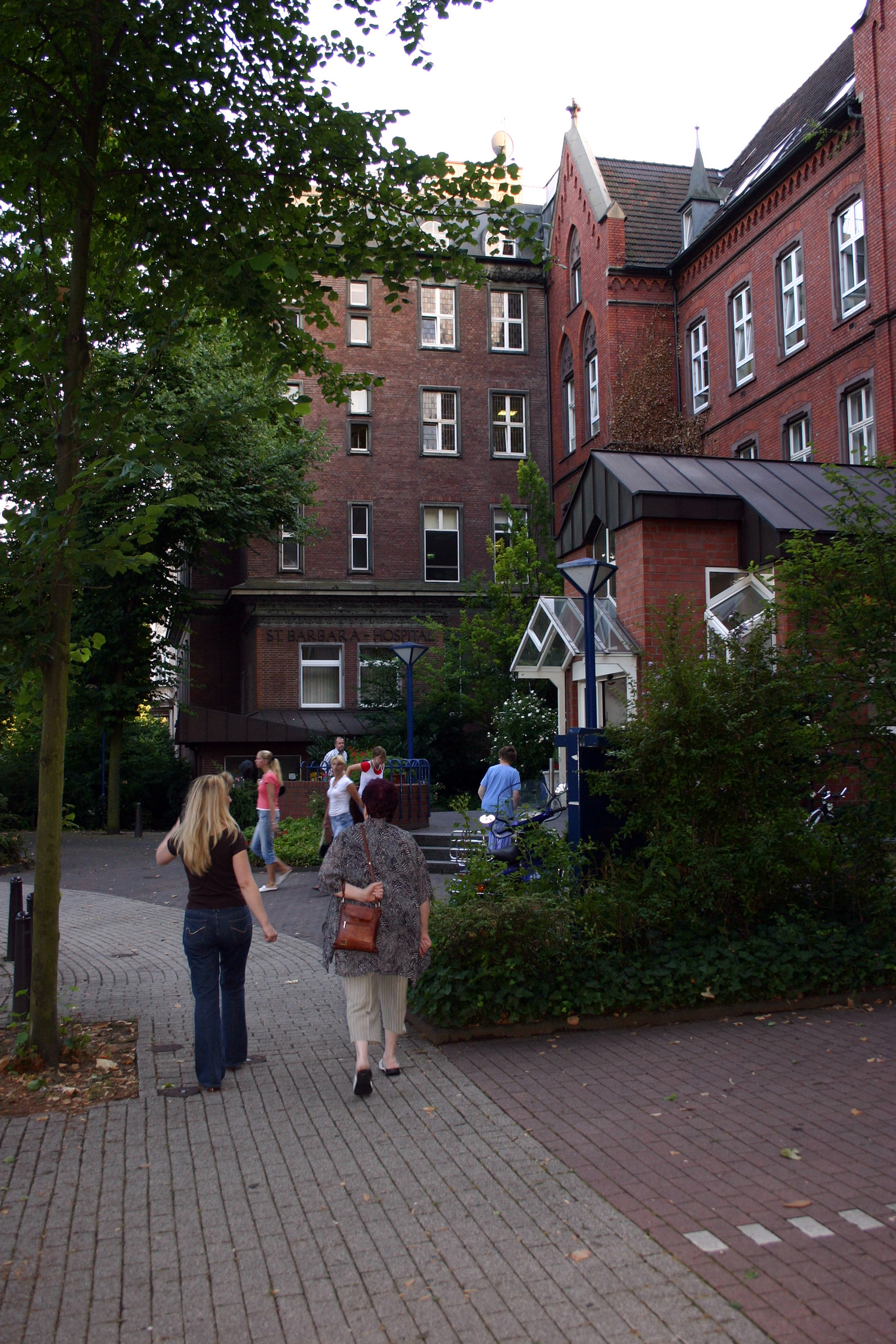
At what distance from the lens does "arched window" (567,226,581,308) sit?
1296 inches

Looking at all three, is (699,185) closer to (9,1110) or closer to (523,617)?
(523,617)

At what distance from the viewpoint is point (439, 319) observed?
116 ft

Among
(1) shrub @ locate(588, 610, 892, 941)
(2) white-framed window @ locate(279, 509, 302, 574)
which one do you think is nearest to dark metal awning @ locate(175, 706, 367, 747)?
(2) white-framed window @ locate(279, 509, 302, 574)

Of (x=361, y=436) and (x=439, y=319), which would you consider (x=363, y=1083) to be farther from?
(x=439, y=319)

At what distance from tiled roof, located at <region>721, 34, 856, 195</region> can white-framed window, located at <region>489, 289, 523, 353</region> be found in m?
7.34

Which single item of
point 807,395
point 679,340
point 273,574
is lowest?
point 273,574

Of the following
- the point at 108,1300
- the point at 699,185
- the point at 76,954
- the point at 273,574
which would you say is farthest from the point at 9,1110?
the point at 699,185

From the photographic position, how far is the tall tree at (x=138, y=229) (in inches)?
261

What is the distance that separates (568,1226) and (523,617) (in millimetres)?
22624

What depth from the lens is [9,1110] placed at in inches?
233

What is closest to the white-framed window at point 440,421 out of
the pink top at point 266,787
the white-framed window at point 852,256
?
the white-framed window at point 852,256

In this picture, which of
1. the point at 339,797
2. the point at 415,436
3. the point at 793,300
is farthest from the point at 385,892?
the point at 415,436

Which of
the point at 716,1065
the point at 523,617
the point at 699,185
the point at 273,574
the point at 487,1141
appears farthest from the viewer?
the point at 273,574

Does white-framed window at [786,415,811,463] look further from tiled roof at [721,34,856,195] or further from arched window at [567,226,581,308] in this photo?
arched window at [567,226,581,308]
